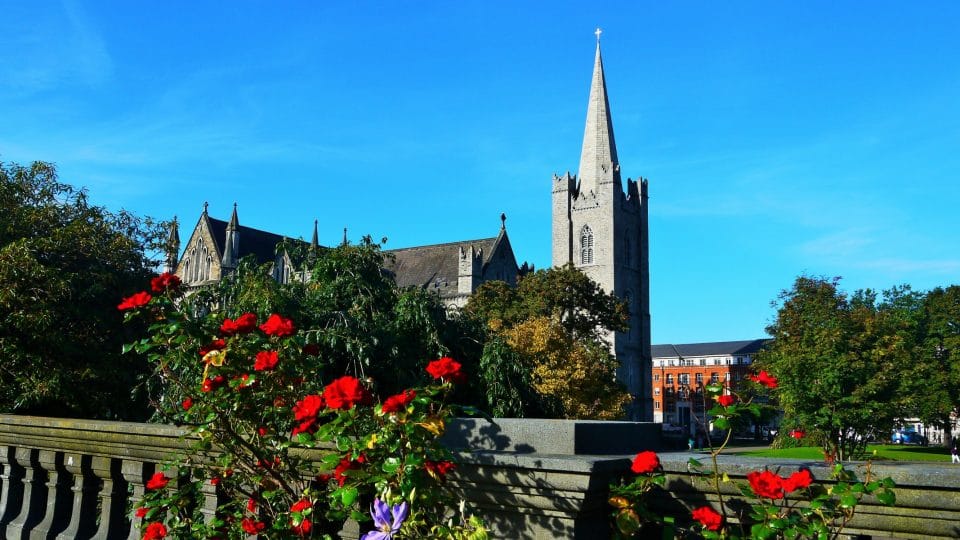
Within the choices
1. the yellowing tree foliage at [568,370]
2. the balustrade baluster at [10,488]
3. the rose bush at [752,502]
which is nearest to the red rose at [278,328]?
the rose bush at [752,502]

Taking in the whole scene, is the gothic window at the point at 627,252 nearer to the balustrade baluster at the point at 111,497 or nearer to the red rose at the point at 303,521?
the balustrade baluster at the point at 111,497

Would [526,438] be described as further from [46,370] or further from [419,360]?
[46,370]

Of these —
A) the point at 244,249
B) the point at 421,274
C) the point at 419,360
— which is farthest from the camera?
the point at 421,274

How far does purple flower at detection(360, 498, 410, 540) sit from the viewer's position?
2914 mm

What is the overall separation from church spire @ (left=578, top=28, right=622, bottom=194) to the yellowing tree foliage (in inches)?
1604

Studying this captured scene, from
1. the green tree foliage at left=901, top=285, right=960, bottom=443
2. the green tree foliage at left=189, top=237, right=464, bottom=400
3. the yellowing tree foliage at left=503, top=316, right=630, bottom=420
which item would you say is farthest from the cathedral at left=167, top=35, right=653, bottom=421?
the green tree foliage at left=189, top=237, right=464, bottom=400

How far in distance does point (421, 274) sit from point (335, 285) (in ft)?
209

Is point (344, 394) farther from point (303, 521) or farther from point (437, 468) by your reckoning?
point (303, 521)

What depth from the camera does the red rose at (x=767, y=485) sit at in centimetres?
264

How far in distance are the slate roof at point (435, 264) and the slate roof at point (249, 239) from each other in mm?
11543

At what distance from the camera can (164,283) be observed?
Result: 14.3 feet

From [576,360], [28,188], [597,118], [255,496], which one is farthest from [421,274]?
[255,496]

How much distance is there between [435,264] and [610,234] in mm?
17339

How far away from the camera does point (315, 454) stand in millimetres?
3877
